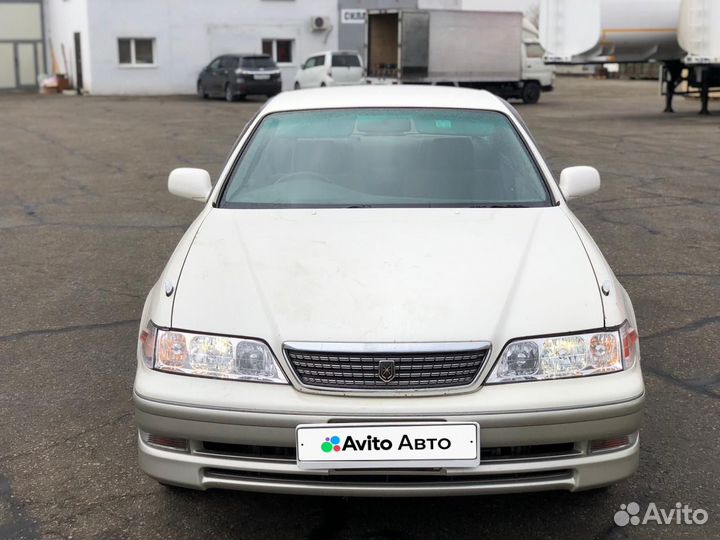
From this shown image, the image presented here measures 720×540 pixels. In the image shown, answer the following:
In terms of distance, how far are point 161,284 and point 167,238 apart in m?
4.71

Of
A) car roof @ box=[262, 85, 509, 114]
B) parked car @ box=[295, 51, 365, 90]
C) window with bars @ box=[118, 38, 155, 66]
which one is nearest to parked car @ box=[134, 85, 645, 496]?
car roof @ box=[262, 85, 509, 114]

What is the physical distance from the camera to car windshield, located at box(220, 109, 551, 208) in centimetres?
390

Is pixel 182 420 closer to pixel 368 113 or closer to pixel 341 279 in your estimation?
pixel 341 279

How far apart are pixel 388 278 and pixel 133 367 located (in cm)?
208

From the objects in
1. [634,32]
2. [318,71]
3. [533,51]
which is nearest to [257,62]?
[318,71]

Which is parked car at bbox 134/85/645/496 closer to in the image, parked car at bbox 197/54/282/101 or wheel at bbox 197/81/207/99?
parked car at bbox 197/54/282/101

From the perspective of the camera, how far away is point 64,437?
3.82m

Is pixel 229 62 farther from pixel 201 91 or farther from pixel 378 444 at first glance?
pixel 378 444

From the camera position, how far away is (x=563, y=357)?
285cm

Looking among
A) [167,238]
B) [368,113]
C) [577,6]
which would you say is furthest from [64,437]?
[577,6]

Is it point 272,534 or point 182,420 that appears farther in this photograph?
point 272,534

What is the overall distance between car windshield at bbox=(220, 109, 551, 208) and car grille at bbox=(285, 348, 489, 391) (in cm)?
119

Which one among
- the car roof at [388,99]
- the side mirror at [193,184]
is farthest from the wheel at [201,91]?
the side mirror at [193,184]

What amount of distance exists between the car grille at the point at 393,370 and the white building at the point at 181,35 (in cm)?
3177
